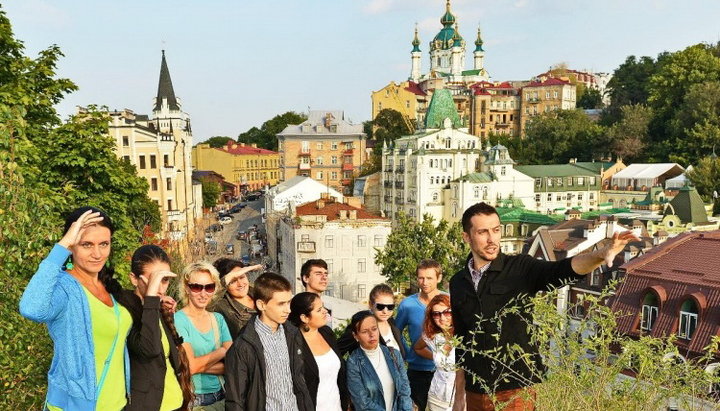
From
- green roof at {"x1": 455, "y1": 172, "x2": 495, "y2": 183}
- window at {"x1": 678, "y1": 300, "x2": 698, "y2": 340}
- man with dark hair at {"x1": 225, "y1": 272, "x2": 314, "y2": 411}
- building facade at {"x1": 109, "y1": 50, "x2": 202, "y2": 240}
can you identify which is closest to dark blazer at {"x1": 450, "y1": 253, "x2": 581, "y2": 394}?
man with dark hair at {"x1": 225, "y1": 272, "x2": 314, "y2": 411}

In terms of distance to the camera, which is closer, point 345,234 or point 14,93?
point 14,93

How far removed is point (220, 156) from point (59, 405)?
86.3 m

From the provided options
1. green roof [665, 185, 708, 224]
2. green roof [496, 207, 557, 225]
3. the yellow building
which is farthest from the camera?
the yellow building

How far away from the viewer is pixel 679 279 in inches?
581

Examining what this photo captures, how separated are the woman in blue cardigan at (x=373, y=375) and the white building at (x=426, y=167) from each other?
43.7 m

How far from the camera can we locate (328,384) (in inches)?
203

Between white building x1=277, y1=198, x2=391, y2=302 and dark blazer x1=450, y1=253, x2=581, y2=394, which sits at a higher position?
dark blazer x1=450, y1=253, x2=581, y2=394

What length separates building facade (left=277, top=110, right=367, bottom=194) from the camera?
65.8 metres

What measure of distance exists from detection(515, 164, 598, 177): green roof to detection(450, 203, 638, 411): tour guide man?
5355 cm

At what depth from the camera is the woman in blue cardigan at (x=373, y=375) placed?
5406mm

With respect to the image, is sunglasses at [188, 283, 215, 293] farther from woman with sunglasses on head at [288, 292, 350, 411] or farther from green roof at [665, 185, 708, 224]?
green roof at [665, 185, 708, 224]

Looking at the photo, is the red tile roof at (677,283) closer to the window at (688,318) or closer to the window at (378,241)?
the window at (688,318)

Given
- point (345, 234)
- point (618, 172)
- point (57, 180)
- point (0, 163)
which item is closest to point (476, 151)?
point (618, 172)

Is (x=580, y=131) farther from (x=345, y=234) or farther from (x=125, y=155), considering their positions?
(x=125, y=155)
